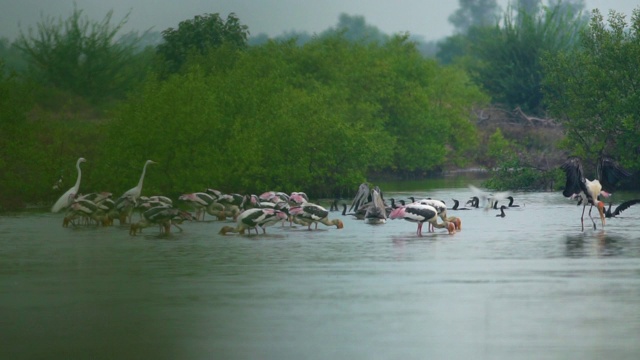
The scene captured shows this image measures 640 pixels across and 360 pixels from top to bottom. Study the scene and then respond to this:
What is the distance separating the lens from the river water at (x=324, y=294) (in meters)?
15.1

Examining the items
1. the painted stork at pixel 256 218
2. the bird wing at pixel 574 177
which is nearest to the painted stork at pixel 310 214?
the painted stork at pixel 256 218

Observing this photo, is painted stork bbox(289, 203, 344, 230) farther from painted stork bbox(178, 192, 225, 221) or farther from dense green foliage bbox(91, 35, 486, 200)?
dense green foliage bbox(91, 35, 486, 200)

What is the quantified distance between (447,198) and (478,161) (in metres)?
37.5

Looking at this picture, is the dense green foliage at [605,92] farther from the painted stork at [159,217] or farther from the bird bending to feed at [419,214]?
the painted stork at [159,217]

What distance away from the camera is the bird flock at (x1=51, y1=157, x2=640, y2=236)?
3152 centimetres

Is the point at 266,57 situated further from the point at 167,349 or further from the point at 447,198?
the point at 167,349

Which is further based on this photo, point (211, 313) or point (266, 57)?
point (266, 57)

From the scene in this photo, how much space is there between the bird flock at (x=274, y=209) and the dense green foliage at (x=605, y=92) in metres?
10.6

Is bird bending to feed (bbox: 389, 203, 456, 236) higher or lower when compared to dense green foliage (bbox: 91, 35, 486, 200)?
lower

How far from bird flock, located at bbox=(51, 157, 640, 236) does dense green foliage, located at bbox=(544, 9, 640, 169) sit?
10645 mm

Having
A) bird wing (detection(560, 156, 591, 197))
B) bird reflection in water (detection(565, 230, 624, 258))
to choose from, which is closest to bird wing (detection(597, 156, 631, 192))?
bird wing (detection(560, 156, 591, 197))

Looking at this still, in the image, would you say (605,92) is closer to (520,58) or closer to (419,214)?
(419,214)

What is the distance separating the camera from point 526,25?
8588cm

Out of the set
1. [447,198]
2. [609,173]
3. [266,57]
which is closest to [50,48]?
[266,57]
